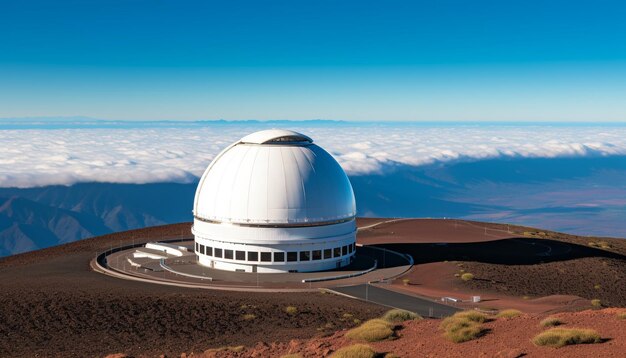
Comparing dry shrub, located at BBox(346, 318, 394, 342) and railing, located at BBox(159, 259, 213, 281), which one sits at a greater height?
dry shrub, located at BBox(346, 318, 394, 342)

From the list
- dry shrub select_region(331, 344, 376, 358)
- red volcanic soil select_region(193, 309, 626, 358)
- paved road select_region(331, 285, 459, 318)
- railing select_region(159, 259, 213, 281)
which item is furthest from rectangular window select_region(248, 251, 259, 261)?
dry shrub select_region(331, 344, 376, 358)

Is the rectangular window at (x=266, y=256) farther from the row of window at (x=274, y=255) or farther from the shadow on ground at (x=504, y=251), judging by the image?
the shadow on ground at (x=504, y=251)

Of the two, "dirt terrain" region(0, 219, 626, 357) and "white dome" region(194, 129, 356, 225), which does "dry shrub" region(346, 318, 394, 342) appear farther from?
"white dome" region(194, 129, 356, 225)

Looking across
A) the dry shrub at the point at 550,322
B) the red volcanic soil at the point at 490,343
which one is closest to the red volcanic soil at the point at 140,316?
the red volcanic soil at the point at 490,343

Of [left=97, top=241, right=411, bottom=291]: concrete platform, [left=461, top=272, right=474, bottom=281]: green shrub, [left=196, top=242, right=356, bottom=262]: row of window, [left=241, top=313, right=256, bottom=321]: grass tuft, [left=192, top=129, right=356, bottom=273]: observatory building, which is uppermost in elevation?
[left=192, top=129, right=356, bottom=273]: observatory building

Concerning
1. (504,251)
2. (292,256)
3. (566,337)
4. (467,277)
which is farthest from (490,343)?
(504,251)

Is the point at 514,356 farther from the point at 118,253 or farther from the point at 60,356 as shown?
the point at 118,253
